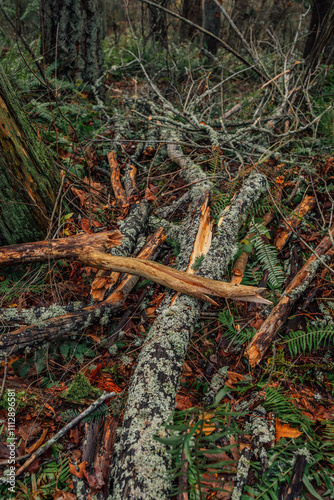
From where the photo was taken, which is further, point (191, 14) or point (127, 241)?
point (191, 14)

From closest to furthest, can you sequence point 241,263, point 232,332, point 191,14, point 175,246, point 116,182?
1. point 232,332
2. point 241,263
3. point 175,246
4. point 116,182
5. point 191,14

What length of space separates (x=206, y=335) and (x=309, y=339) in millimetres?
816

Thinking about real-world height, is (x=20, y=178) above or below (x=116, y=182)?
above

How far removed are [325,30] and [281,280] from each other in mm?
3648

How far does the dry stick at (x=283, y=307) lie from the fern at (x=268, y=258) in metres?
0.13

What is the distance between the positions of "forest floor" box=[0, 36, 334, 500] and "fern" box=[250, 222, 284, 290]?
15 mm

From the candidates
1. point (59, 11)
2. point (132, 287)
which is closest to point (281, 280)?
point (132, 287)

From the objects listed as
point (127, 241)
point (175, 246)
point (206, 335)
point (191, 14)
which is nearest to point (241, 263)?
point (175, 246)

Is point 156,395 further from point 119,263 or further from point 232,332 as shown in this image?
Answer: point 119,263

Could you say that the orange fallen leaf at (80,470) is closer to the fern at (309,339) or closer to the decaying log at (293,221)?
the fern at (309,339)

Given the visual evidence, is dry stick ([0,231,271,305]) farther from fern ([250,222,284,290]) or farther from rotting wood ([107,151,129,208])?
rotting wood ([107,151,129,208])

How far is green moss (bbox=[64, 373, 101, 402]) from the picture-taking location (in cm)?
203

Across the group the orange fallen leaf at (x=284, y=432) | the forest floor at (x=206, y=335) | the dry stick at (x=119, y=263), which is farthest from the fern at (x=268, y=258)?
the orange fallen leaf at (x=284, y=432)

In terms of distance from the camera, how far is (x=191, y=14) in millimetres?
8266
